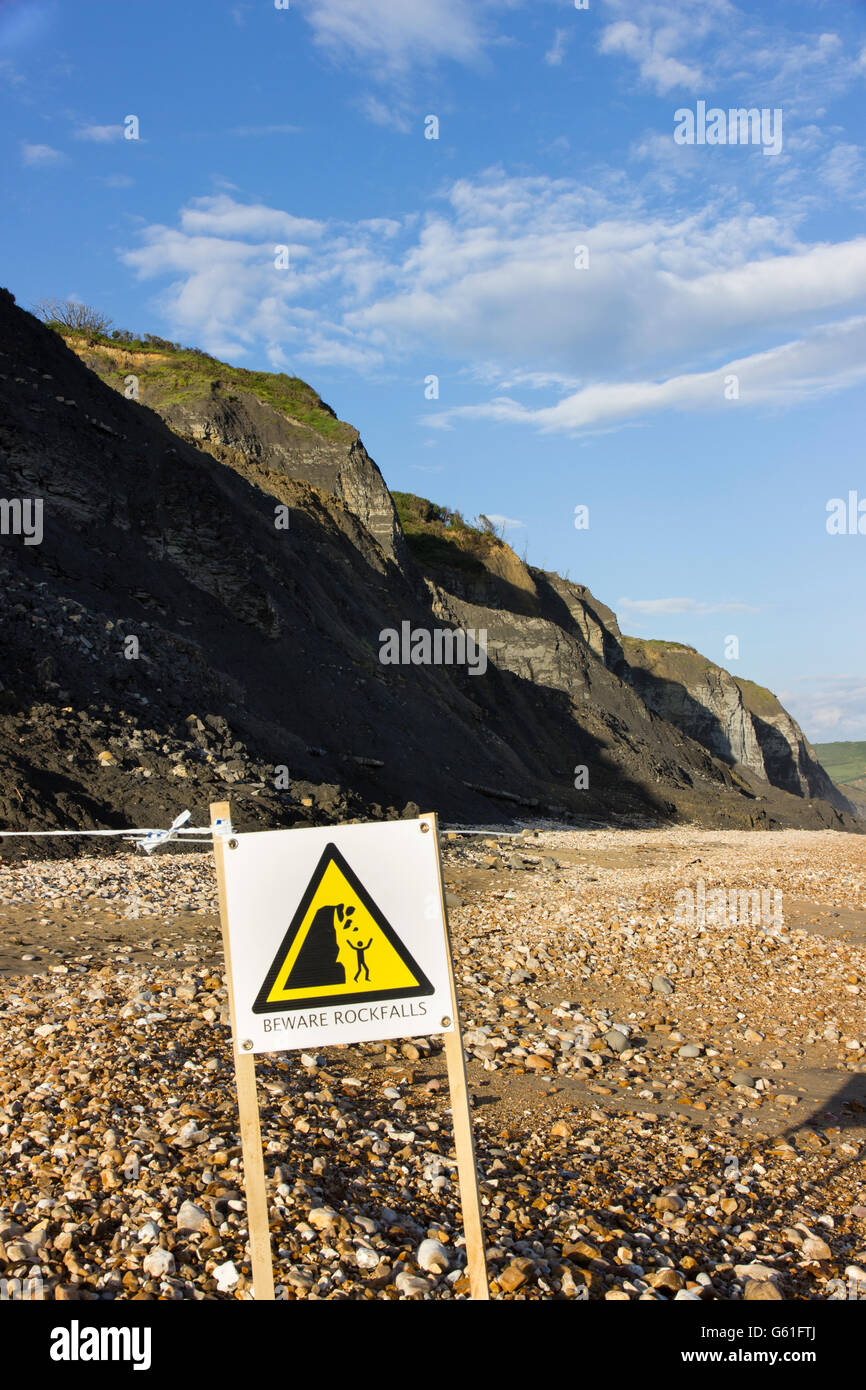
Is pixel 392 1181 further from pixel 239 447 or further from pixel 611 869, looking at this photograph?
pixel 239 447

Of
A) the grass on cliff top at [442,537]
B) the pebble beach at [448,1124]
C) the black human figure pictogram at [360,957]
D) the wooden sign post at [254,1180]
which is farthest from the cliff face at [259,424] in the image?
the wooden sign post at [254,1180]

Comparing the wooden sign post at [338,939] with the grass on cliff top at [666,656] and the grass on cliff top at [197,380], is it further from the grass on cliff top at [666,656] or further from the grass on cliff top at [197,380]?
the grass on cliff top at [666,656]

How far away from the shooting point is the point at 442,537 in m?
51.5

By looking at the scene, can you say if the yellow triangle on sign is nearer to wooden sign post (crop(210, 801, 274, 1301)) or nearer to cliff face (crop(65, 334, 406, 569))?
wooden sign post (crop(210, 801, 274, 1301))

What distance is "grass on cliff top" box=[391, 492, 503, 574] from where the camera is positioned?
163 ft

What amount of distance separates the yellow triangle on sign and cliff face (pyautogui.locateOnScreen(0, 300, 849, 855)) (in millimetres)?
9369

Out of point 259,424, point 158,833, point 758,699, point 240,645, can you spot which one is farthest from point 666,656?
point 158,833

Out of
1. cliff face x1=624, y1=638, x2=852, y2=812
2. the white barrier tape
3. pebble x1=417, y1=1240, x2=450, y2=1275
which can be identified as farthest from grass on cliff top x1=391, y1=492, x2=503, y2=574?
pebble x1=417, y1=1240, x2=450, y2=1275

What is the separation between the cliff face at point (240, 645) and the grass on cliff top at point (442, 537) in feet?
9.81

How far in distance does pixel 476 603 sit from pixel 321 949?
151 ft

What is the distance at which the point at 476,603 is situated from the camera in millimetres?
48906

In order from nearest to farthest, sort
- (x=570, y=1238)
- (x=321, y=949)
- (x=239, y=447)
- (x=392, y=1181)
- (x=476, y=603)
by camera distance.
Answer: (x=321, y=949) < (x=570, y=1238) < (x=392, y=1181) < (x=239, y=447) < (x=476, y=603)

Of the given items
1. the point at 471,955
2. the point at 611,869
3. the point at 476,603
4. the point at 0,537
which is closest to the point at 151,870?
the point at 471,955

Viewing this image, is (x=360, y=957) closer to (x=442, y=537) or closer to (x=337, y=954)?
(x=337, y=954)
